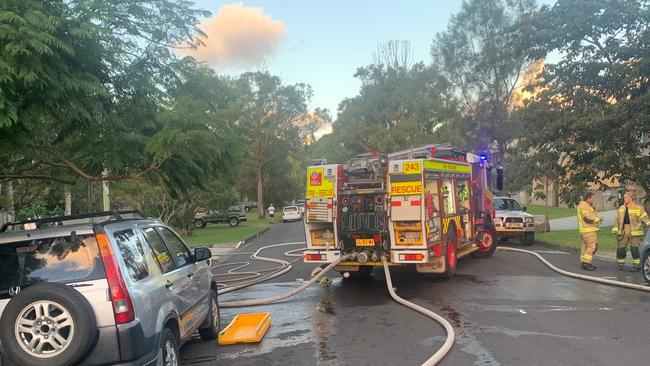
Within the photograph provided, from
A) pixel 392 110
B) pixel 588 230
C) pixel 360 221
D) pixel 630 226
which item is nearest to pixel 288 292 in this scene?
pixel 360 221

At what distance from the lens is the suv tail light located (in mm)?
4449

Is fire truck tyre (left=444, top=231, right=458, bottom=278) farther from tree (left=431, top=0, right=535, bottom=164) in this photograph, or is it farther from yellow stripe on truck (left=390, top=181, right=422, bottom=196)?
tree (left=431, top=0, right=535, bottom=164)

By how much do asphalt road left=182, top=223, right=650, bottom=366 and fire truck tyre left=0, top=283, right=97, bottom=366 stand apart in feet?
7.52

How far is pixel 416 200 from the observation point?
10445 millimetres

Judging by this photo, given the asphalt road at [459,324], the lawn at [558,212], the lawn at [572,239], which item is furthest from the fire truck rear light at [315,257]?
the lawn at [558,212]

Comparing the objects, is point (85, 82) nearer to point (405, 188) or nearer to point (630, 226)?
point (405, 188)

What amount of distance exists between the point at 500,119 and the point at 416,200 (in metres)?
39.5

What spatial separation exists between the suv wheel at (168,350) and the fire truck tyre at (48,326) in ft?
2.48

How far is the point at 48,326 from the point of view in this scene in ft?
14.4

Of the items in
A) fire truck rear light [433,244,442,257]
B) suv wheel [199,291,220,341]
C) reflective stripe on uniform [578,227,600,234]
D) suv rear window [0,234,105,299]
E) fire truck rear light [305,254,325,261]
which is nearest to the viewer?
suv rear window [0,234,105,299]

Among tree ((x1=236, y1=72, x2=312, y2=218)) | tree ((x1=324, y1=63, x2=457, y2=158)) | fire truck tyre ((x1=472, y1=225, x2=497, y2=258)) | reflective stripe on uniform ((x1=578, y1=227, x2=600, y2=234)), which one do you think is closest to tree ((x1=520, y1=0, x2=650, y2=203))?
fire truck tyre ((x1=472, y1=225, x2=497, y2=258))

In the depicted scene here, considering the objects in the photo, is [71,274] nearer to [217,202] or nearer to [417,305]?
[417,305]

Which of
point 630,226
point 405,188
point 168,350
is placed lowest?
point 168,350

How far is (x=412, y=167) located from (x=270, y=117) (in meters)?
43.6
